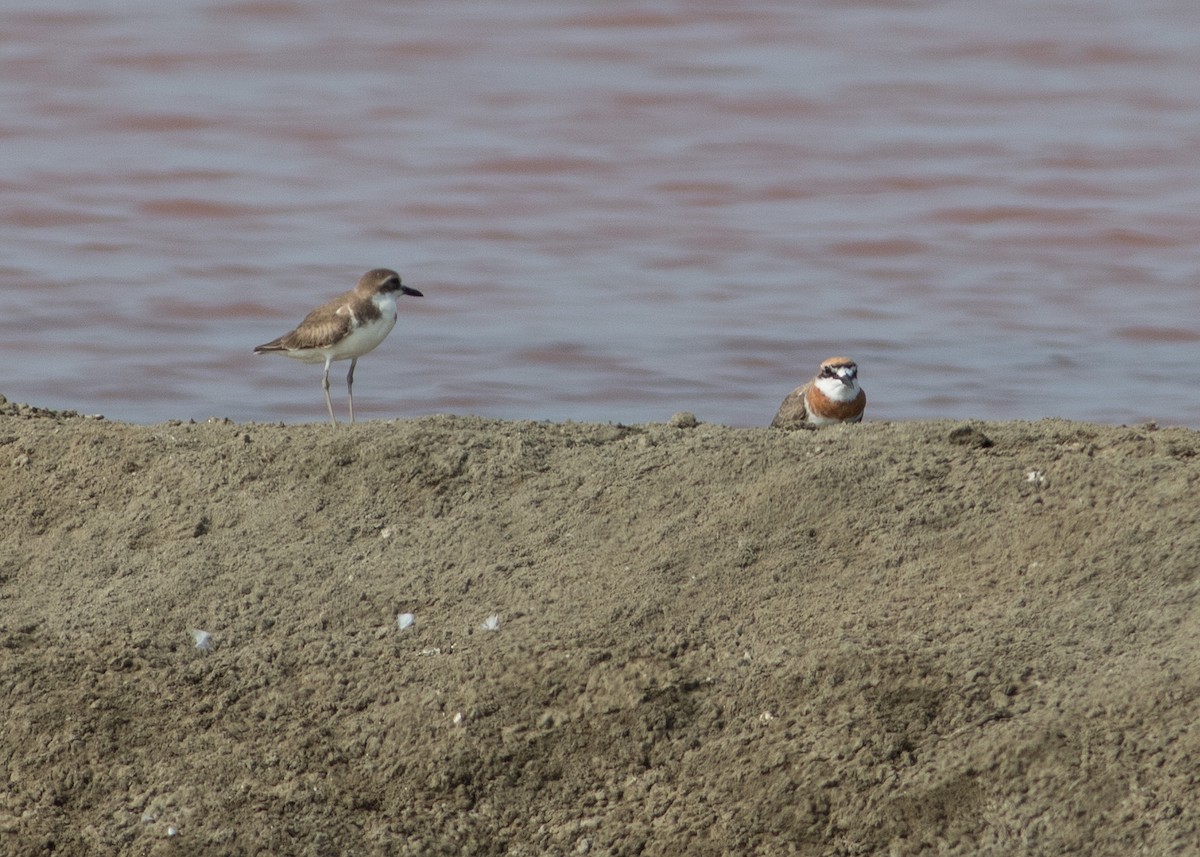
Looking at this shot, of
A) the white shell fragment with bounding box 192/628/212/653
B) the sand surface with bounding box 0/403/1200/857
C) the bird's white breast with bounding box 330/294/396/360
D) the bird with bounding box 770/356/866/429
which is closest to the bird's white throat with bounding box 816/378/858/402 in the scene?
the bird with bounding box 770/356/866/429

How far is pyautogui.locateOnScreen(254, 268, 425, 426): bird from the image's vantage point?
6871mm

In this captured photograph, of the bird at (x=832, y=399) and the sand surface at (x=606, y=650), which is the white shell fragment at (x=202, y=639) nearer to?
the sand surface at (x=606, y=650)

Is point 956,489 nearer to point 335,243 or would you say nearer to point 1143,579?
point 1143,579

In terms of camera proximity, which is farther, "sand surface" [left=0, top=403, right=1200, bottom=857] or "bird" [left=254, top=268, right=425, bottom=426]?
"bird" [left=254, top=268, right=425, bottom=426]

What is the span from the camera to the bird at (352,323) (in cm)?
687

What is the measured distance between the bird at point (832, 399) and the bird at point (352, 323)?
1600mm

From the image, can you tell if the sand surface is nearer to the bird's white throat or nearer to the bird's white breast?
the bird's white breast

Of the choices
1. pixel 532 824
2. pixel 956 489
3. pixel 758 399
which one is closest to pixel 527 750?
pixel 532 824

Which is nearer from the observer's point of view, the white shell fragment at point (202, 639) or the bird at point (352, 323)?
the white shell fragment at point (202, 639)

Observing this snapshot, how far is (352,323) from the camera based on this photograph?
6848mm

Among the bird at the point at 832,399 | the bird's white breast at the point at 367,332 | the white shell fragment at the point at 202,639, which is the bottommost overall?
the bird at the point at 832,399

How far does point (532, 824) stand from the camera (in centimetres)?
401

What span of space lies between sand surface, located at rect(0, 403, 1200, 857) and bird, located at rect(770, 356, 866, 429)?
6.20 feet

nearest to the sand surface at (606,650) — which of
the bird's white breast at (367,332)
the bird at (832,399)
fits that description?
the bird's white breast at (367,332)
